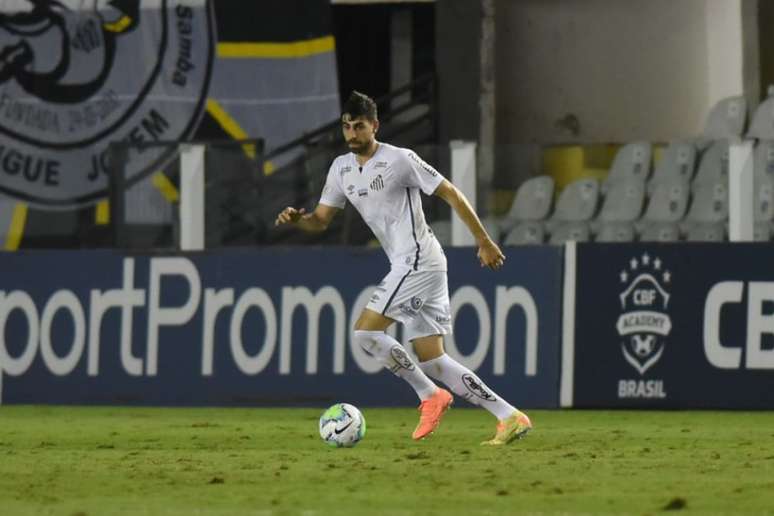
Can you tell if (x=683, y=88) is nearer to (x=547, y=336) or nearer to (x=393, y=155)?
(x=547, y=336)

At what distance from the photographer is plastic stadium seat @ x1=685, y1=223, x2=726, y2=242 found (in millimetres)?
16406

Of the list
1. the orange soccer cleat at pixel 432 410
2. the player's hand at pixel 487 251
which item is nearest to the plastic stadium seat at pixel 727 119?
the orange soccer cleat at pixel 432 410

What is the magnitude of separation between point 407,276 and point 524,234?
5314 mm

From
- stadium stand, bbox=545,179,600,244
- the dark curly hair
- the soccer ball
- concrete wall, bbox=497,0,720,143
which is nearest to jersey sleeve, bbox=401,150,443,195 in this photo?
the dark curly hair

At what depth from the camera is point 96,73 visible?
2108 cm

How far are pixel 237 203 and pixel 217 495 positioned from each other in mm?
8650

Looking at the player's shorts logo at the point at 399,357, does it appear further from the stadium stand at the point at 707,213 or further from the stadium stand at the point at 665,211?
the stadium stand at the point at 665,211

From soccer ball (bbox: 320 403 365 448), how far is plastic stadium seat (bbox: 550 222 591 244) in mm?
5704

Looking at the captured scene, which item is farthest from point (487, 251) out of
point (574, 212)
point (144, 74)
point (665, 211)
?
point (144, 74)

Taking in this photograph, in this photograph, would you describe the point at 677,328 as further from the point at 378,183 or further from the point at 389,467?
the point at 389,467

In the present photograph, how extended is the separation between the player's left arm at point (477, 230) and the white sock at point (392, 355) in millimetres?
857

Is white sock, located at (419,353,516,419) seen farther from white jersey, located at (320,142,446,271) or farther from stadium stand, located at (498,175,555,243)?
stadium stand, located at (498,175,555,243)

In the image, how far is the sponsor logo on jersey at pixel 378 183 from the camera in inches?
472

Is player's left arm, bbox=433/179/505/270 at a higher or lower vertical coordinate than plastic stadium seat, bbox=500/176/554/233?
lower
